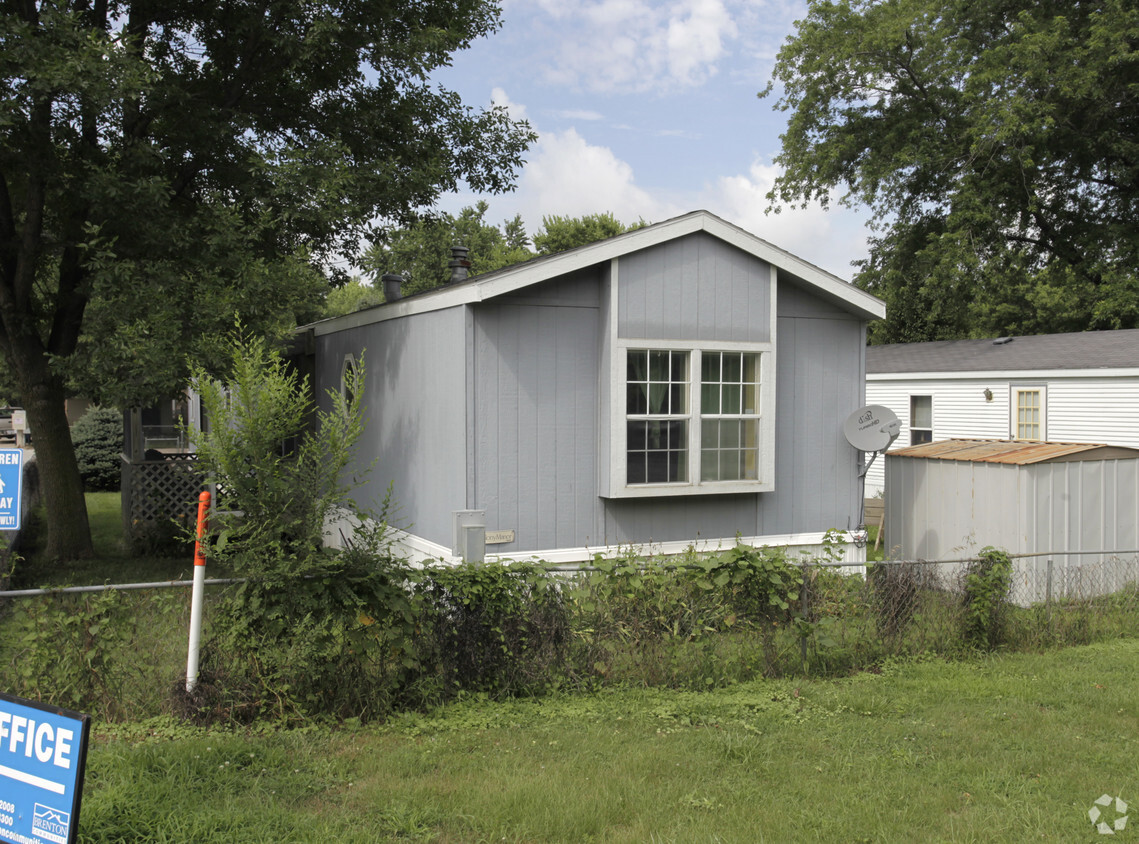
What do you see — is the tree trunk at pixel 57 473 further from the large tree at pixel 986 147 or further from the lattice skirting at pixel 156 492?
the large tree at pixel 986 147

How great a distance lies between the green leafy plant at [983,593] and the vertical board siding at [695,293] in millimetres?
2933

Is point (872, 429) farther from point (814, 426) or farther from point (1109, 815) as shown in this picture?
point (1109, 815)

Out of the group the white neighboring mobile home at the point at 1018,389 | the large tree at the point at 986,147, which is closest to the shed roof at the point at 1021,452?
the white neighboring mobile home at the point at 1018,389

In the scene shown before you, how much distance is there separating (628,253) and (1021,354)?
11.6 metres

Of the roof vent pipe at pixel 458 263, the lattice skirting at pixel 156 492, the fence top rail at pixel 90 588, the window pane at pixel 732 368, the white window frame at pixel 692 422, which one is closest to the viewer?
the fence top rail at pixel 90 588

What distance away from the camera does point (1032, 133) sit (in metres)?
22.4

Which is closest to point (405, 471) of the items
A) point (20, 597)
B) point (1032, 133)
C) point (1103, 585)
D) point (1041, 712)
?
point (20, 597)

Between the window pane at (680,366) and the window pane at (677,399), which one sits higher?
the window pane at (680,366)

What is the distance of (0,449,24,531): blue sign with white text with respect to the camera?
17.7ft

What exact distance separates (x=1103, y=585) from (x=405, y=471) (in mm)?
7267

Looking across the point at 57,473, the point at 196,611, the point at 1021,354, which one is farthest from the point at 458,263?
the point at 1021,354

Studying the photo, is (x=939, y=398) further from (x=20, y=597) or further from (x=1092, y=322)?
(x=20, y=597)

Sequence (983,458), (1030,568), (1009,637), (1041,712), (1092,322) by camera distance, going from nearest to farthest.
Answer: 1. (1041,712)
2. (1009,637)
3. (1030,568)
4. (983,458)
5. (1092,322)

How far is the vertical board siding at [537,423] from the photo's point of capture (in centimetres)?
776
